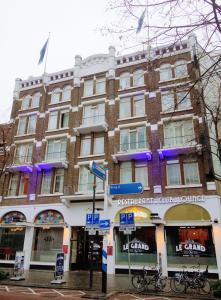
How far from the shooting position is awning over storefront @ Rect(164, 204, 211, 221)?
1869 centimetres

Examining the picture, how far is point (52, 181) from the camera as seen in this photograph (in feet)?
80.6

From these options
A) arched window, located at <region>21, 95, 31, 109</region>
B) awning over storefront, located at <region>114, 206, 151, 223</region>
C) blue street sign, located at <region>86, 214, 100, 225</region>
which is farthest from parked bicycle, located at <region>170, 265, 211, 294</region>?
arched window, located at <region>21, 95, 31, 109</region>

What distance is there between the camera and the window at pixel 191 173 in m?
19.9

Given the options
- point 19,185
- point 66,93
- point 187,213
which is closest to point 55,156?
point 19,185

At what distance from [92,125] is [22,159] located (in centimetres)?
818

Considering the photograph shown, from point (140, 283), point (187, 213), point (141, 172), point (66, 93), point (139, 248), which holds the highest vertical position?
point (66, 93)

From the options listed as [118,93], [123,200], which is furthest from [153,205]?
[118,93]

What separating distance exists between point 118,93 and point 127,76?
79.6 inches

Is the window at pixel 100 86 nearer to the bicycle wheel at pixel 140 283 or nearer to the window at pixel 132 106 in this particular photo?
the window at pixel 132 106

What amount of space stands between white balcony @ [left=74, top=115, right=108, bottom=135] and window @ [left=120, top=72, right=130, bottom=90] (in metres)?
3.58

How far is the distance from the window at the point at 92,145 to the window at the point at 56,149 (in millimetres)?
1917

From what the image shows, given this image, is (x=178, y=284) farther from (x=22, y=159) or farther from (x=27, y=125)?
(x=27, y=125)

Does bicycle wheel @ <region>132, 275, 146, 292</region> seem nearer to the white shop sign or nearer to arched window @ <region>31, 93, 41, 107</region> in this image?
the white shop sign

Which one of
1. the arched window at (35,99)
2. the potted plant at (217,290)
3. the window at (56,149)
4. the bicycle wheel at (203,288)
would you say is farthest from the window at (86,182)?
the potted plant at (217,290)
